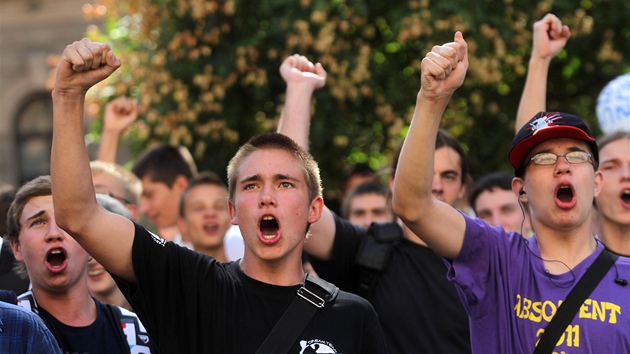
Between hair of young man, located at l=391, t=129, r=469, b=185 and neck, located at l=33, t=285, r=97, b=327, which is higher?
hair of young man, located at l=391, t=129, r=469, b=185

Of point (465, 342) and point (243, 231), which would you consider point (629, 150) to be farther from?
point (243, 231)

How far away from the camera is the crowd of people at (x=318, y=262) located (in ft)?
10.6

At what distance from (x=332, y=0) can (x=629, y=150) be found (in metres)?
3.33

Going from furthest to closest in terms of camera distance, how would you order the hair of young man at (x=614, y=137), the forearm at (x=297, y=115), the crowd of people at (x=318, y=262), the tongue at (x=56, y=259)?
the hair of young man at (x=614, y=137) < the forearm at (x=297, y=115) < the tongue at (x=56, y=259) < the crowd of people at (x=318, y=262)

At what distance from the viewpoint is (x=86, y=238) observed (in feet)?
10.5

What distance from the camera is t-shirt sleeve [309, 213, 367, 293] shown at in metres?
4.47

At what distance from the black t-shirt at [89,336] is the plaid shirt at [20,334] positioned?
0.84 m

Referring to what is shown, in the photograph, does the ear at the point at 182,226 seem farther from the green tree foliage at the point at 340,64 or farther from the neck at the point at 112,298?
the neck at the point at 112,298

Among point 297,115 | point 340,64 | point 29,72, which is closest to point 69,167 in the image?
point 297,115

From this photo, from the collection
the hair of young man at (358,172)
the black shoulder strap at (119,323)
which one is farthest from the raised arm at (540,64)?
the hair of young man at (358,172)

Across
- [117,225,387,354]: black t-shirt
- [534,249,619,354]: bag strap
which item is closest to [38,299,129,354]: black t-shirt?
[117,225,387,354]: black t-shirt

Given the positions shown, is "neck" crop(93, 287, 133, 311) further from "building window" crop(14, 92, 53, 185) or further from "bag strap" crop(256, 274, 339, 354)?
"building window" crop(14, 92, 53, 185)

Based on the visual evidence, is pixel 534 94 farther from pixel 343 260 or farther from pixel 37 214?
pixel 37 214

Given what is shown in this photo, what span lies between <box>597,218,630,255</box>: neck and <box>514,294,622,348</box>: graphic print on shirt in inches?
64.8
